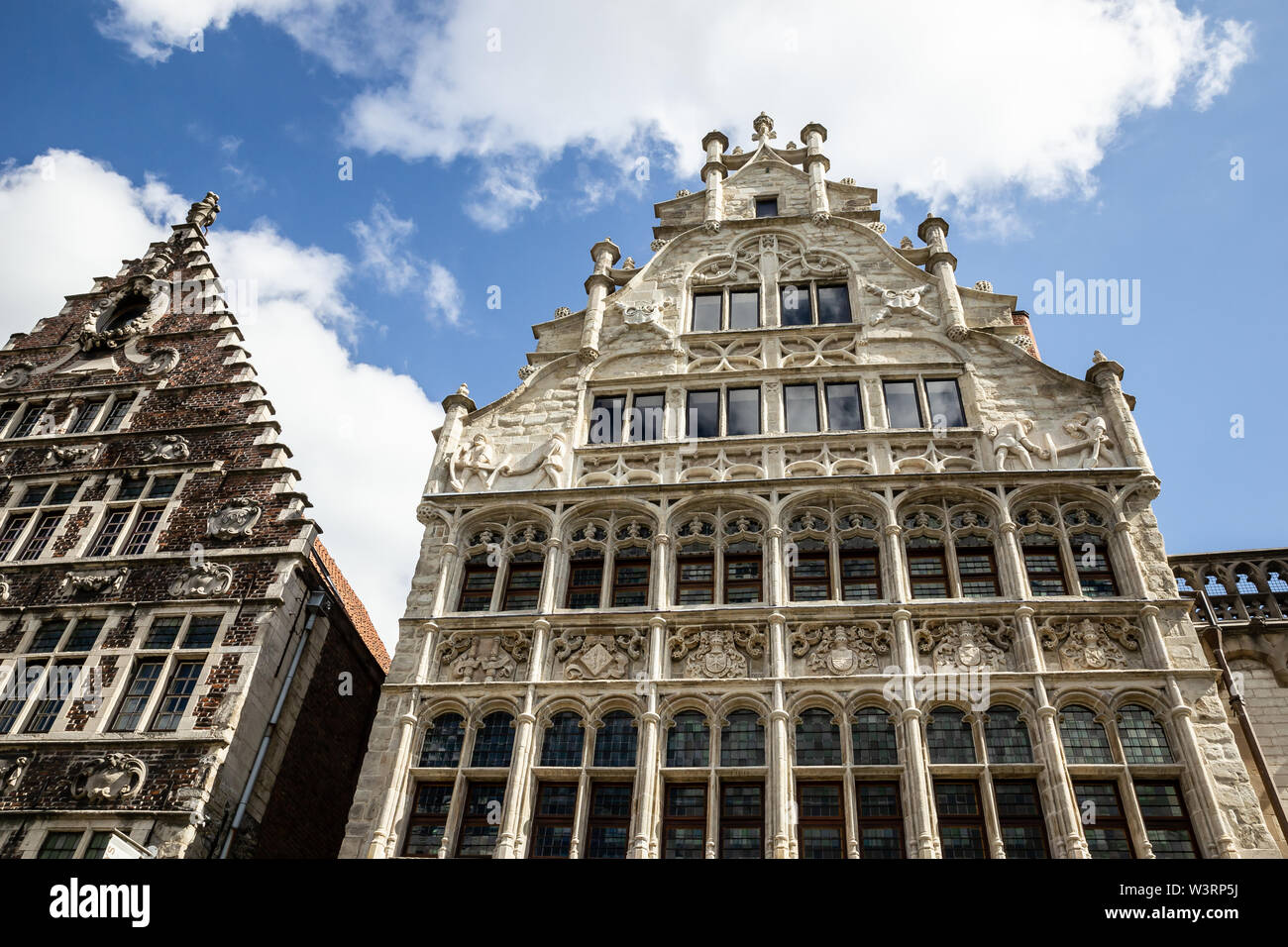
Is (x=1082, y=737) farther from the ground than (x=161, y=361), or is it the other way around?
(x=161, y=361)

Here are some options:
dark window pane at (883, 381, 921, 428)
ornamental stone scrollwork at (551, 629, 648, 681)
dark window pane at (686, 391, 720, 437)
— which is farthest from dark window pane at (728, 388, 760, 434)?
ornamental stone scrollwork at (551, 629, 648, 681)

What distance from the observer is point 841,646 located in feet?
44.2

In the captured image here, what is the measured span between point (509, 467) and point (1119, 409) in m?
9.29

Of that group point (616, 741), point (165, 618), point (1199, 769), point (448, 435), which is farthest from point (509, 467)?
point (1199, 769)

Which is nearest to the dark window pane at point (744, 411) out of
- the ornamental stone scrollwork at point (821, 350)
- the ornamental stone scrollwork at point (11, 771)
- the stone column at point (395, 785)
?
the ornamental stone scrollwork at point (821, 350)

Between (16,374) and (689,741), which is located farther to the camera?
(16,374)

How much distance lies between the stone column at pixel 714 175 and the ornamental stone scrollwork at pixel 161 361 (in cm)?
1044

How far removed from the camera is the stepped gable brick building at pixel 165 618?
13.6 metres

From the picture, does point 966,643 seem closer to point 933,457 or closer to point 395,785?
point 933,457

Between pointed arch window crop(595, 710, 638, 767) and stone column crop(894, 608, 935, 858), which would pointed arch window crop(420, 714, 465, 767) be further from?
stone column crop(894, 608, 935, 858)

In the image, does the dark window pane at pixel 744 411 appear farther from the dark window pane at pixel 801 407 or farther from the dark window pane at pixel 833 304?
the dark window pane at pixel 833 304

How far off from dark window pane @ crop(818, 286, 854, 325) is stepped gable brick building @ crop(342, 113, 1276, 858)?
0.17 feet
